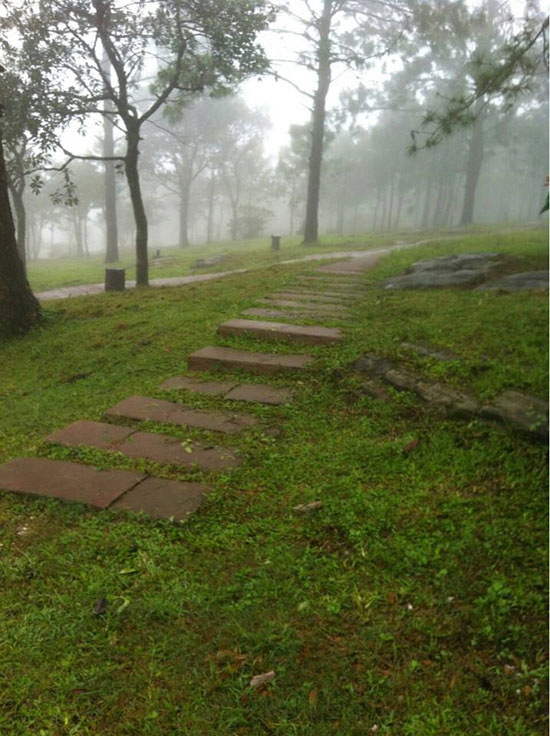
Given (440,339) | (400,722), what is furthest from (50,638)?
(440,339)

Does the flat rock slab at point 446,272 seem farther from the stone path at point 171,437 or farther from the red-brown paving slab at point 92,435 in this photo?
the red-brown paving slab at point 92,435

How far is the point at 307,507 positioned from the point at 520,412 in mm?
1317

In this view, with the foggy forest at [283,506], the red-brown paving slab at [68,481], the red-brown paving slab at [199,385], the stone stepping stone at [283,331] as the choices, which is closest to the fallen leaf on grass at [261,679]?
the foggy forest at [283,506]

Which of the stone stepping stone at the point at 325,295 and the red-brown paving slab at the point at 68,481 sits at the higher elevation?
the stone stepping stone at the point at 325,295

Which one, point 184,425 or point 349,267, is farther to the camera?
point 349,267

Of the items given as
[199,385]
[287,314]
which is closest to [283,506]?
[199,385]

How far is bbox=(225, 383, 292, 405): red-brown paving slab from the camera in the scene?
12.0 feet

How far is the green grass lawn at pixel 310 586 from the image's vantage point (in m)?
1.60

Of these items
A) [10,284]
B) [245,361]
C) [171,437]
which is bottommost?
[171,437]

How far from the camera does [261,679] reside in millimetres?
1682

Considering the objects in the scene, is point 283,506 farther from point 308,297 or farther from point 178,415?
point 308,297

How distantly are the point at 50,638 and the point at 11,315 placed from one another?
16.5 ft

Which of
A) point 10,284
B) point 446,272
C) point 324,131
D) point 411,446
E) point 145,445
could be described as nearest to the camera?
point 411,446

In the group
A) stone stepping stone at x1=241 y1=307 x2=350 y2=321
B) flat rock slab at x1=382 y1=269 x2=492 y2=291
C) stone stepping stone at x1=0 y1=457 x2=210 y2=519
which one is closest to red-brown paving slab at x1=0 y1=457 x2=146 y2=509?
stone stepping stone at x1=0 y1=457 x2=210 y2=519
